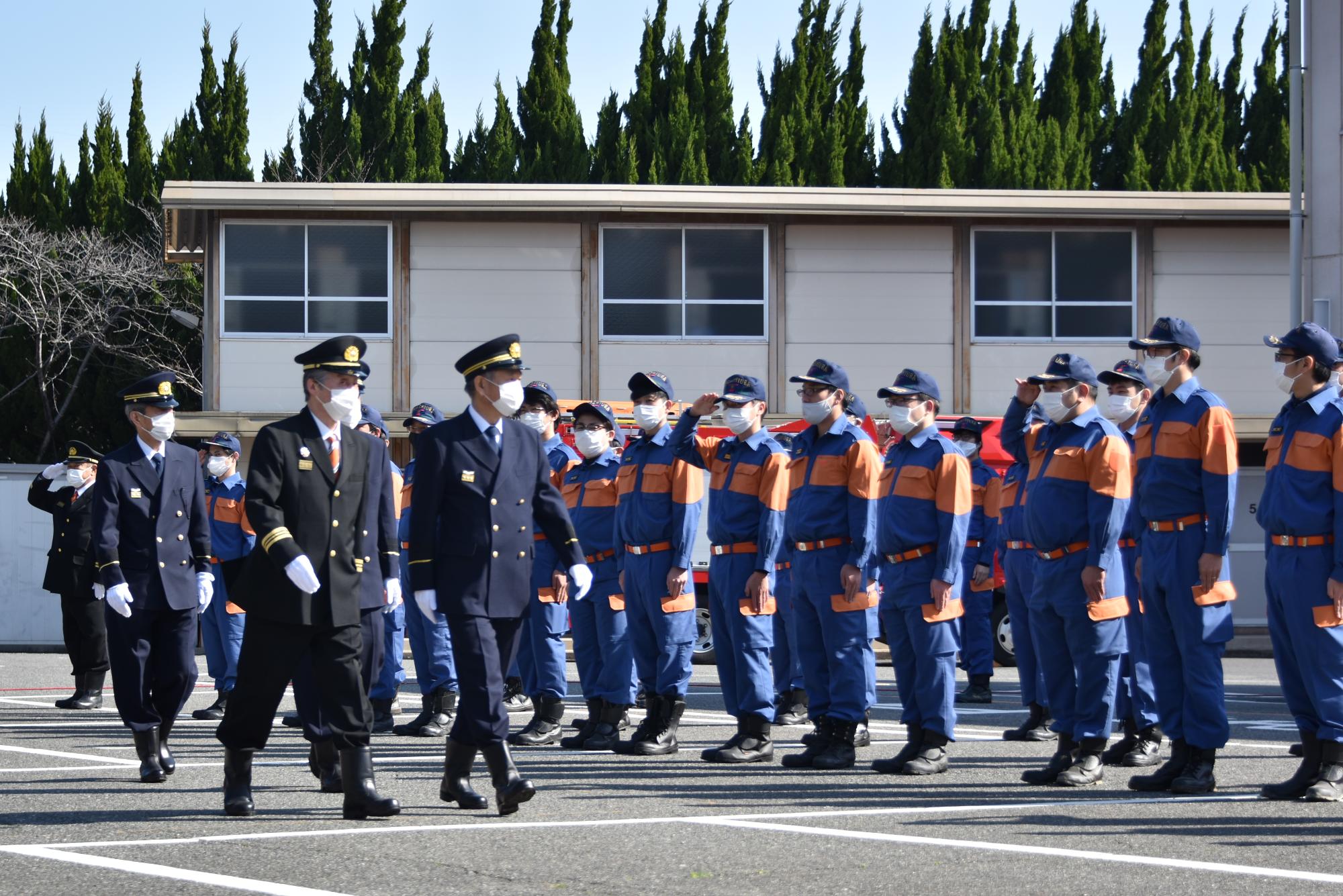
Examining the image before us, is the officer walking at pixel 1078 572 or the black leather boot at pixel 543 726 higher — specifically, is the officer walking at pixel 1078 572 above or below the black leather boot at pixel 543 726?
above

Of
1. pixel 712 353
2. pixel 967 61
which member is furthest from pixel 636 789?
pixel 967 61

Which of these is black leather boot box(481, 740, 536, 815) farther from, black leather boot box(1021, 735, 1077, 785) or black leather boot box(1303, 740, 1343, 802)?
black leather boot box(1303, 740, 1343, 802)

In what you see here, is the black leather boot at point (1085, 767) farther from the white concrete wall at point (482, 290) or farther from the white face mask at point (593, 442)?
the white concrete wall at point (482, 290)

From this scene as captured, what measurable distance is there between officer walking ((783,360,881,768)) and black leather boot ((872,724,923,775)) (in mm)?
222

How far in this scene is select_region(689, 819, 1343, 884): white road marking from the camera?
6.80m

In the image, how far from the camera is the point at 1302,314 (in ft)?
64.3

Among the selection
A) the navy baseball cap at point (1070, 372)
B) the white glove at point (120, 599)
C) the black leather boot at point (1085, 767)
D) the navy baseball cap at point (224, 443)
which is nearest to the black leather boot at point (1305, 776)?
the black leather boot at point (1085, 767)

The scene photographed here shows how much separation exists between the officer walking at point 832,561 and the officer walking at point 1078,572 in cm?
94

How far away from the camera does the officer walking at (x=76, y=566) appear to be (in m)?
15.2

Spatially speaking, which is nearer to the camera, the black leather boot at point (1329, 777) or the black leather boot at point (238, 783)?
the black leather boot at point (238, 783)

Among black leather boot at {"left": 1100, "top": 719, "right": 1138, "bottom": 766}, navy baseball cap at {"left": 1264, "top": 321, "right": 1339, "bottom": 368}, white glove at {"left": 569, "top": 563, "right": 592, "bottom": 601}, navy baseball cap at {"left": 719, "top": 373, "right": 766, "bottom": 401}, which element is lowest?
black leather boot at {"left": 1100, "top": 719, "right": 1138, "bottom": 766}

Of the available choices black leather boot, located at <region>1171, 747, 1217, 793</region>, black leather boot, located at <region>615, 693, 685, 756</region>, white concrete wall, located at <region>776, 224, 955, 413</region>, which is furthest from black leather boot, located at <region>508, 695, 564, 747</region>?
white concrete wall, located at <region>776, 224, 955, 413</region>

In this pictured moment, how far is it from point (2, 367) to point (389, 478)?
31.6 meters

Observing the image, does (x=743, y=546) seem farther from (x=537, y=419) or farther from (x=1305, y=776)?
(x=1305, y=776)
